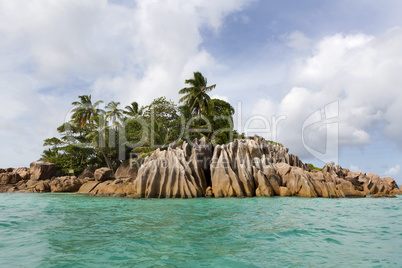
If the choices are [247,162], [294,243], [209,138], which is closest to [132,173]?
[209,138]

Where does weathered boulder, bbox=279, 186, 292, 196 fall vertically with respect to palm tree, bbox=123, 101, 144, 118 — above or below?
below

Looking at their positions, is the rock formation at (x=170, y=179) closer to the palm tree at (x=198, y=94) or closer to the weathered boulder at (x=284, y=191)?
the weathered boulder at (x=284, y=191)

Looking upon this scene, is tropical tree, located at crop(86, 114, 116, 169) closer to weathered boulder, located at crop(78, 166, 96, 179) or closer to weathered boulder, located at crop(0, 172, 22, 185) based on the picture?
weathered boulder, located at crop(78, 166, 96, 179)

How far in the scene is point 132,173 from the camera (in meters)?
34.5

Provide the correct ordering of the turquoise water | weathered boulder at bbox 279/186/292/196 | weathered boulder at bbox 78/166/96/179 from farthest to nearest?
weathered boulder at bbox 78/166/96/179
weathered boulder at bbox 279/186/292/196
the turquoise water

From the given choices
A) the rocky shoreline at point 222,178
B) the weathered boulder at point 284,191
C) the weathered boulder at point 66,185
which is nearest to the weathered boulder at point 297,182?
the rocky shoreline at point 222,178

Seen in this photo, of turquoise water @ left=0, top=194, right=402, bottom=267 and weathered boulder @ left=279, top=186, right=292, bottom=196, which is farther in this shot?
weathered boulder @ left=279, top=186, right=292, bottom=196

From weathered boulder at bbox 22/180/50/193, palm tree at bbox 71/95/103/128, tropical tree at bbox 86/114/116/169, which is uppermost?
palm tree at bbox 71/95/103/128

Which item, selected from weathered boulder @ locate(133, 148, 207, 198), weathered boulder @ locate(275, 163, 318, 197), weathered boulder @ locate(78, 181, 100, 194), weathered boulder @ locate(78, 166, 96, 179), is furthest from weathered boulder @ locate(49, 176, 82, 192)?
weathered boulder @ locate(275, 163, 318, 197)

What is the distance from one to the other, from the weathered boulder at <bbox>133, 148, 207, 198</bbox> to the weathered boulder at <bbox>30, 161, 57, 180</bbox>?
20690 millimetres

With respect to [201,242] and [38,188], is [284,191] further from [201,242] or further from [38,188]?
[38,188]

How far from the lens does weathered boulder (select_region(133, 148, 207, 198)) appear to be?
70.2ft

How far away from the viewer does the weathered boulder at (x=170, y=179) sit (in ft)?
70.2

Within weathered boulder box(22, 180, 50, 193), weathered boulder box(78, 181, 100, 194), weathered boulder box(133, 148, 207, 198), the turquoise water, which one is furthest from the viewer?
weathered boulder box(22, 180, 50, 193)
